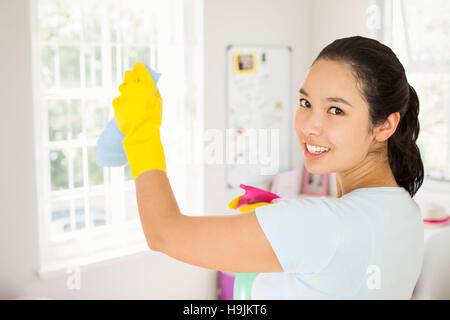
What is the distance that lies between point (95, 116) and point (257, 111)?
1.04 m

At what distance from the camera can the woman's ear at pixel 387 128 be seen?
90cm

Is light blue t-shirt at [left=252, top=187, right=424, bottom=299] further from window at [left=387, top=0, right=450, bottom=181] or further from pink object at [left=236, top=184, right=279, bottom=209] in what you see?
window at [left=387, top=0, right=450, bottom=181]

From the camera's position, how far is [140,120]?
94cm

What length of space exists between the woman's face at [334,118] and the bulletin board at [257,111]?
2.05 meters

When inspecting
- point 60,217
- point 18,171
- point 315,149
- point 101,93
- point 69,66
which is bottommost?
point 60,217

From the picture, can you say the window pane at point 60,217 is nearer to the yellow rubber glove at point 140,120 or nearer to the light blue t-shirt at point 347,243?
the yellow rubber glove at point 140,120

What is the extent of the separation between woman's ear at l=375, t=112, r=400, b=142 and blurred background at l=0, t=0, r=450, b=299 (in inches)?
61.6

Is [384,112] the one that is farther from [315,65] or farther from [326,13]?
[326,13]

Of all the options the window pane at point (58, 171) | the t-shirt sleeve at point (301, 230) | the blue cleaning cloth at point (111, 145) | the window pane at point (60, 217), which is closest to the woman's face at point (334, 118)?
the t-shirt sleeve at point (301, 230)

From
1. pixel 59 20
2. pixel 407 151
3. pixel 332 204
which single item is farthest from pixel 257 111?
pixel 332 204

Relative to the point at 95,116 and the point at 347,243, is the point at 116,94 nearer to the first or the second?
the point at 95,116

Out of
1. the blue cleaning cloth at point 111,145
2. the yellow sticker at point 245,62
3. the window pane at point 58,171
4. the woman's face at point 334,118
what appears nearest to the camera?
the woman's face at point 334,118

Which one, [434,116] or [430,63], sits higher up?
[430,63]

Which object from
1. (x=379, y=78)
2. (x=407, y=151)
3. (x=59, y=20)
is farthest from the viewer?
(x=59, y=20)
